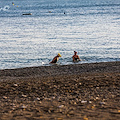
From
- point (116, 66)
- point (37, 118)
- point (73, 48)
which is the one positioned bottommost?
point (37, 118)

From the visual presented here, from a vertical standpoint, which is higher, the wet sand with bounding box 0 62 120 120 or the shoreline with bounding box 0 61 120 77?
the shoreline with bounding box 0 61 120 77

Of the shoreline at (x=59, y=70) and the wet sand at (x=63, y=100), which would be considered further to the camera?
the shoreline at (x=59, y=70)

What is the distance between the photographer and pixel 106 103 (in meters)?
9.22

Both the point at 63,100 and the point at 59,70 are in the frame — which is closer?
the point at 63,100

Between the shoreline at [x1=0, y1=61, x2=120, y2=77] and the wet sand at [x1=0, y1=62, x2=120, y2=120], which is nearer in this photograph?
the wet sand at [x1=0, y1=62, x2=120, y2=120]

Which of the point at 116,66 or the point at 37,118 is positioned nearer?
the point at 37,118

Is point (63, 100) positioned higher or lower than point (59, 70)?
lower

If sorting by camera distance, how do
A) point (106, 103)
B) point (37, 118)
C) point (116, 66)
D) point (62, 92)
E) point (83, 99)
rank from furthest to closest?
point (116, 66), point (62, 92), point (83, 99), point (106, 103), point (37, 118)

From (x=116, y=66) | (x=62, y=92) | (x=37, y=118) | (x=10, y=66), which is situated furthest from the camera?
(x=10, y=66)

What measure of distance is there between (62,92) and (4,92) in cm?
214

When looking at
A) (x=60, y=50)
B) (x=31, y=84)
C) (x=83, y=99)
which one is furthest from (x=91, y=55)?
(x=83, y=99)

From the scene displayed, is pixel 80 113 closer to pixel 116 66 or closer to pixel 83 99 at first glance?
pixel 83 99

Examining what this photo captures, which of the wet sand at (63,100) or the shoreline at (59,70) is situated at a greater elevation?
the shoreline at (59,70)

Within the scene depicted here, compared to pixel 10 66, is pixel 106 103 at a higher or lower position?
lower
